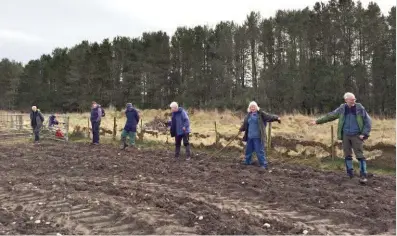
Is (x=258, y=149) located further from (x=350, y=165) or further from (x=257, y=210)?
(x=257, y=210)

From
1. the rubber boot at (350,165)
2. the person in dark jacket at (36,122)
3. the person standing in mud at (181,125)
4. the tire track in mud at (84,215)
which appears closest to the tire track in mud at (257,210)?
the tire track in mud at (84,215)

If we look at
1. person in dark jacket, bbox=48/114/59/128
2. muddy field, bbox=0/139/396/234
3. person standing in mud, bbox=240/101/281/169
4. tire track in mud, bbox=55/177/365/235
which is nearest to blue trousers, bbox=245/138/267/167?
person standing in mud, bbox=240/101/281/169

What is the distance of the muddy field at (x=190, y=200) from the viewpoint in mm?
5531

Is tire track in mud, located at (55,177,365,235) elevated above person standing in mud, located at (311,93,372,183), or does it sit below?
below

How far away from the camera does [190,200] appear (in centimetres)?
683

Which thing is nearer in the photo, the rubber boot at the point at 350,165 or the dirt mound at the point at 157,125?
the rubber boot at the point at 350,165

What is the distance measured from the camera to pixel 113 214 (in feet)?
19.9

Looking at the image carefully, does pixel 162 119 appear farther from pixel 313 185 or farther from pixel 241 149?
pixel 313 185

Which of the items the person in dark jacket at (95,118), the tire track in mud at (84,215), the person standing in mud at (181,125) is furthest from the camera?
the person in dark jacket at (95,118)

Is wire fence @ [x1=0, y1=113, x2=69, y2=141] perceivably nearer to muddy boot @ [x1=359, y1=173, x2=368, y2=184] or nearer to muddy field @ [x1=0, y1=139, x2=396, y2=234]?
muddy field @ [x1=0, y1=139, x2=396, y2=234]

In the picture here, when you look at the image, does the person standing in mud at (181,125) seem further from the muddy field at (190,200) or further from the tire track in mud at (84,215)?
the tire track in mud at (84,215)

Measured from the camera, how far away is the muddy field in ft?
18.1

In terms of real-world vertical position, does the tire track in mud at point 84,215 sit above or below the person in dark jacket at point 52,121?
below

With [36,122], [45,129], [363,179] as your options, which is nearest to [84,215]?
[363,179]
